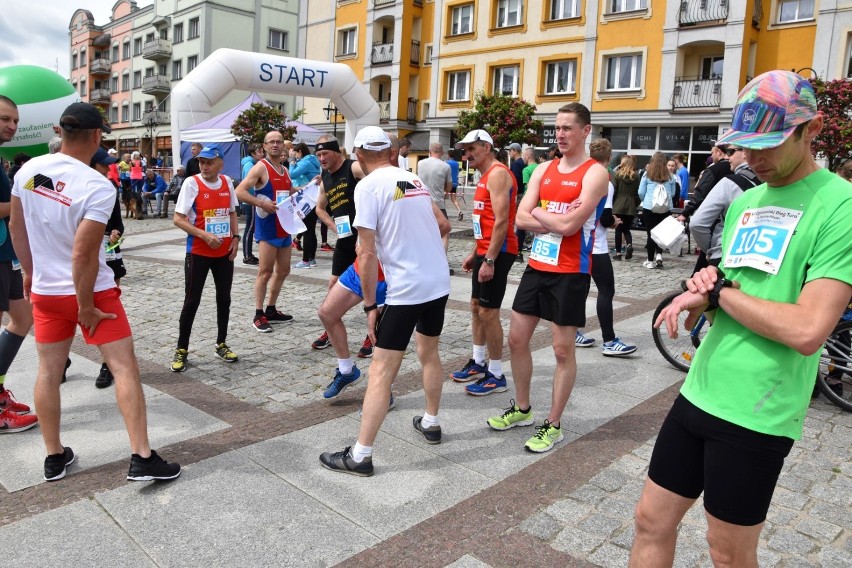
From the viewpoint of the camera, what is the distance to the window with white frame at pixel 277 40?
161 ft

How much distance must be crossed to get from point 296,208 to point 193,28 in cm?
4655

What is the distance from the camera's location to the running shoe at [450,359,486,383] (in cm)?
527

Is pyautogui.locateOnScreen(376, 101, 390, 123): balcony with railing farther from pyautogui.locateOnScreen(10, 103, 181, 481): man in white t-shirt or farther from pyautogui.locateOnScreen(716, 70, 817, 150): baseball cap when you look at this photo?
pyautogui.locateOnScreen(716, 70, 817, 150): baseball cap

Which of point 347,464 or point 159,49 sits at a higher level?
point 159,49

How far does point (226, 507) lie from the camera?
10.6ft

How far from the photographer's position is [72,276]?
3.26 metres

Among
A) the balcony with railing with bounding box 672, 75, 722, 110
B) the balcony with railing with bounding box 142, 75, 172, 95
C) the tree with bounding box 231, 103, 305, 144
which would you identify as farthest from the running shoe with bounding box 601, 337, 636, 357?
the balcony with railing with bounding box 142, 75, 172, 95

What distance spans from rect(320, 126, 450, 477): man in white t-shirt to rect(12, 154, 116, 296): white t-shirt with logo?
1.29m

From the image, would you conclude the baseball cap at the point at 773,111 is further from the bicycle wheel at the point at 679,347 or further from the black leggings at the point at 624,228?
the black leggings at the point at 624,228

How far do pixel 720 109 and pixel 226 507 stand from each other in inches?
969

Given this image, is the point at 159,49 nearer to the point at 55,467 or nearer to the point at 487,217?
the point at 487,217

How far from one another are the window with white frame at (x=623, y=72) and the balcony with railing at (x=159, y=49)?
3609 centimetres

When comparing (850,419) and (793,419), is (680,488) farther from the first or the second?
Answer: (850,419)

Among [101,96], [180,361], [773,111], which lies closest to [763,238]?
[773,111]
